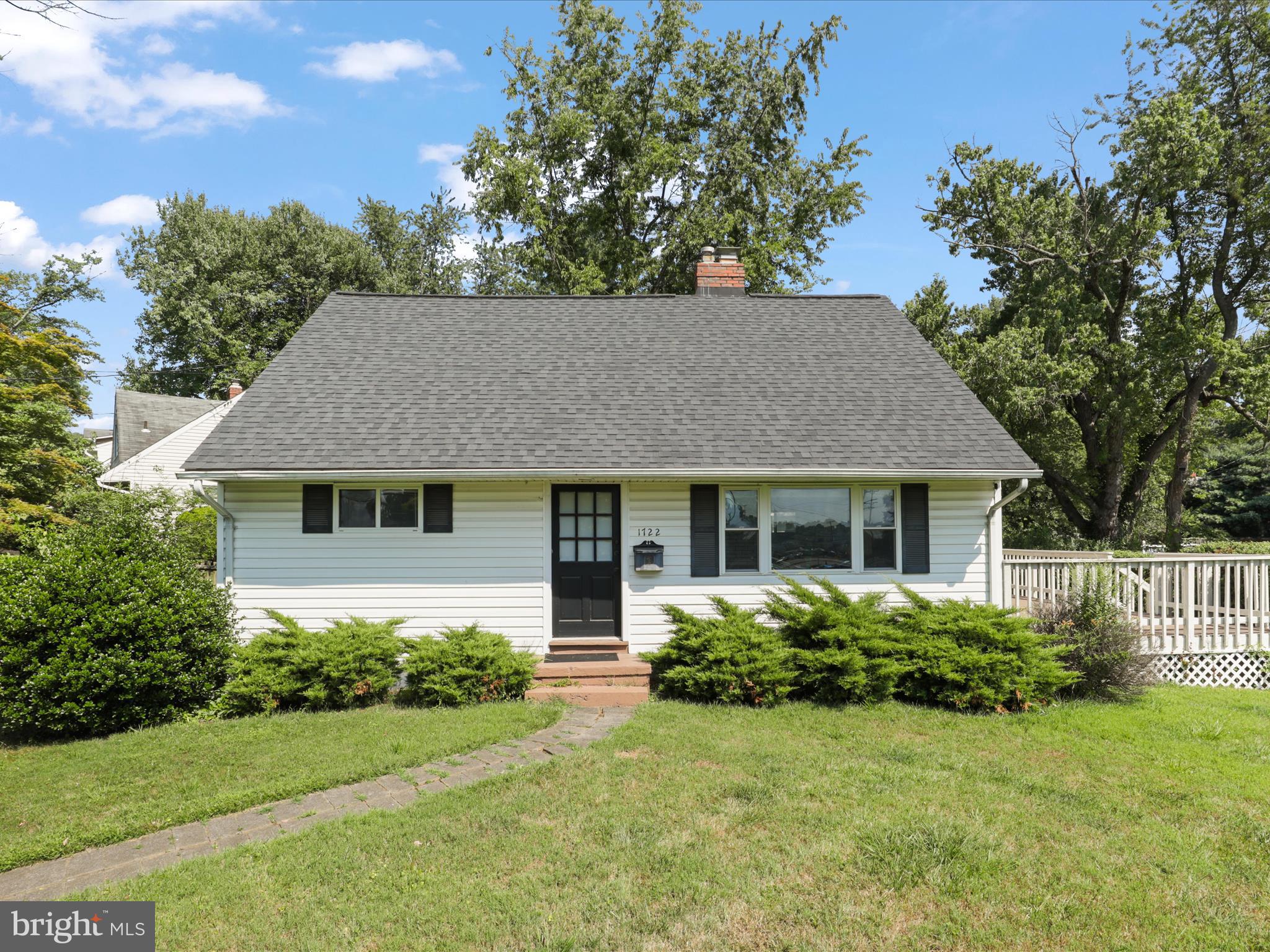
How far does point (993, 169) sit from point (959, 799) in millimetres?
20408

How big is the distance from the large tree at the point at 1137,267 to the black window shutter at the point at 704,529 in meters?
13.6

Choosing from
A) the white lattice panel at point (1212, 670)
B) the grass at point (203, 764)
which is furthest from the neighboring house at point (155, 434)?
the white lattice panel at point (1212, 670)

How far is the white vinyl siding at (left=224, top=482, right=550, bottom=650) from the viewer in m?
8.95

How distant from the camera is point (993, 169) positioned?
20125mm

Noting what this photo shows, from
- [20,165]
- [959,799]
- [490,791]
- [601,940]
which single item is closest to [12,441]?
[20,165]

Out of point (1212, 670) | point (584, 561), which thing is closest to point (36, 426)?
point (584, 561)

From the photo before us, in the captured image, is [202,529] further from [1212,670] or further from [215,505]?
[1212,670]

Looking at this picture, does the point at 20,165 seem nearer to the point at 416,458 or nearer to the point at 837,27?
the point at 416,458

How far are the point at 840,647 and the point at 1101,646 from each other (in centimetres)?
320

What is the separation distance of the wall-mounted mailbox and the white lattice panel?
6989mm

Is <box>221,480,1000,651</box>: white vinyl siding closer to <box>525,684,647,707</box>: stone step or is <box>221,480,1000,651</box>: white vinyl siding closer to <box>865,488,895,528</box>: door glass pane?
<box>865,488,895,528</box>: door glass pane

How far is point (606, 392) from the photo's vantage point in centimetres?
1045

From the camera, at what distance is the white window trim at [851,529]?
30.6ft

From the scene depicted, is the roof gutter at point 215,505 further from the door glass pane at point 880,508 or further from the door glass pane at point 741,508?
the door glass pane at point 880,508
